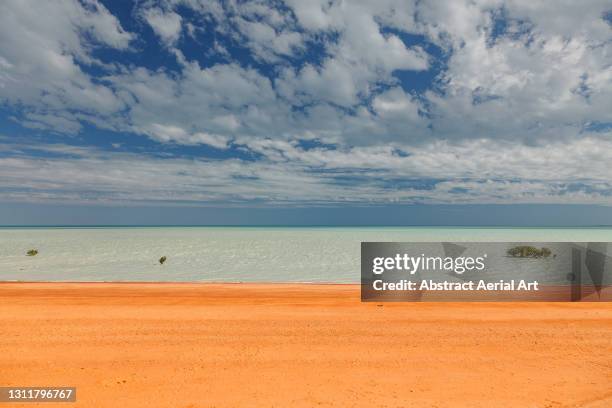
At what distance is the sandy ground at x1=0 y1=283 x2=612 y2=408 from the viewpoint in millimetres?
7172

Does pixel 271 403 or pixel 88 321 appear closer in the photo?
pixel 271 403

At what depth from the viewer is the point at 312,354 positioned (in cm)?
928

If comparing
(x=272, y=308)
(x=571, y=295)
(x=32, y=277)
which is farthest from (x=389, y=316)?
(x=32, y=277)

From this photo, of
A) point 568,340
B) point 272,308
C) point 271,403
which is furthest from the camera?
point 272,308

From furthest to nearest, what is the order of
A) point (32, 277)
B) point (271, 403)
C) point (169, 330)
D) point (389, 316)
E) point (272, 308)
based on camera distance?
point (32, 277), point (272, 308), point (389, 316), point (169, 330), point (271, 403)

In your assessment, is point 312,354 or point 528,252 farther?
point 528,252

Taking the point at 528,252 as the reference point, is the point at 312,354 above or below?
above

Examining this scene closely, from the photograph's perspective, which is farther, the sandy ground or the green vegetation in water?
the green vegetation in water

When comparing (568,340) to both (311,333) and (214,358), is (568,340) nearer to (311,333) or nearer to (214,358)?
(311,333)

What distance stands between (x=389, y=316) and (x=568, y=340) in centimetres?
526

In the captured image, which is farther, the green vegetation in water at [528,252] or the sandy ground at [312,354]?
the green vegetation in water at [528,252]

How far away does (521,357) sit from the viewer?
9.12 m

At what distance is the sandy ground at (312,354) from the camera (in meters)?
7.17

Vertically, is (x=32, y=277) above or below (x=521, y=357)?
below
